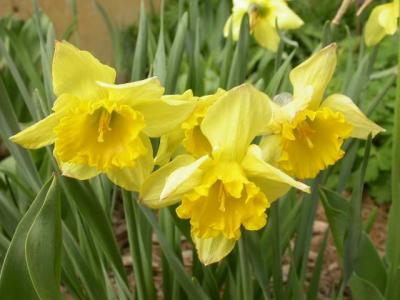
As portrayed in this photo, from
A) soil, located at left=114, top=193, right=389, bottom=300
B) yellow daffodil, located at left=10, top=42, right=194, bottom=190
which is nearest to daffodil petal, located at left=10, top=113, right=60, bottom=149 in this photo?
yellow daffodil, located at left=10, top=42, right=194, bottom=190

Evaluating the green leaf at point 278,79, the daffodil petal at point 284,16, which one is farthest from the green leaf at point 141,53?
the daffodil petal at point 284,16

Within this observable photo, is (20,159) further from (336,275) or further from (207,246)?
(336,275)

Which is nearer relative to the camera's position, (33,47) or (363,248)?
(363,248)

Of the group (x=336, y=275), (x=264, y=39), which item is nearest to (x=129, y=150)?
(x=264, y=39)

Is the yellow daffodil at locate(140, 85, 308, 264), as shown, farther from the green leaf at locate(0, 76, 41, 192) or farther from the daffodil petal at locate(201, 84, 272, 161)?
the green leaf at locate(0, 76, 41, 192)

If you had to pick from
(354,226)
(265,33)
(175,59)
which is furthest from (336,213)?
(265,33)
